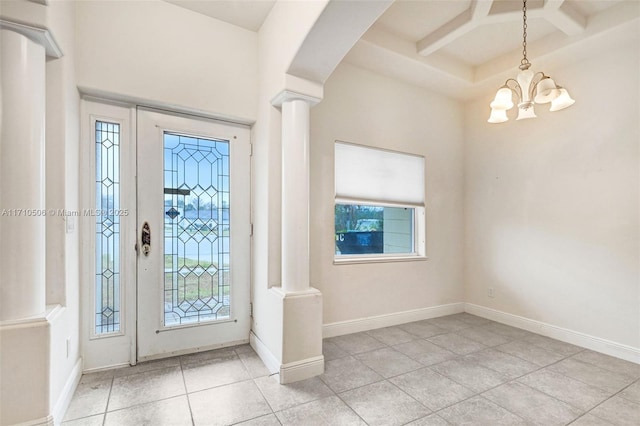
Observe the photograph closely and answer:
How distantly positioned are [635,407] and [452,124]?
3416 millimetres

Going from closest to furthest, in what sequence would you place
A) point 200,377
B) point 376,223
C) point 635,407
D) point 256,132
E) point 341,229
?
point 635,407 < point 200,377 < point 256,132 < point 341,229 < point 376,223

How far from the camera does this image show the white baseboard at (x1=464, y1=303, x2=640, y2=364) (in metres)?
2.79

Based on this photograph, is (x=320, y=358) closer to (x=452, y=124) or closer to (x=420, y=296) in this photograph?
(x=420, y=296)

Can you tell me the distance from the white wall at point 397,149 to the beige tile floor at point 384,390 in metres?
0.67

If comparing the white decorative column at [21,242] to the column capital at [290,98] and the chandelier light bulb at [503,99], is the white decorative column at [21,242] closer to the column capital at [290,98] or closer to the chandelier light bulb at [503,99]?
the column capital at [290,98]

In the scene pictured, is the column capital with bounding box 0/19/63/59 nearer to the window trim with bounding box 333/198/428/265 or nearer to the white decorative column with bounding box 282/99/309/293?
the white decorative column with bounding box 282/99/309/293

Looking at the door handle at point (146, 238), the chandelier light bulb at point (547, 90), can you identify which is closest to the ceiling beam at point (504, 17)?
the chandelier light bulb at point (547, 90)

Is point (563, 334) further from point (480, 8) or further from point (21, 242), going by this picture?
point (21, 242)

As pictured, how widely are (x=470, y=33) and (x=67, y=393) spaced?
4694 mm

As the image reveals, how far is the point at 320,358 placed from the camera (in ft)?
8.11

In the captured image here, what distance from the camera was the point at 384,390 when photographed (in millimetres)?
2230

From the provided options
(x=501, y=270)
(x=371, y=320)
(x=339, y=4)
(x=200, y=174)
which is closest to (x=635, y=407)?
(x=501, y=270)

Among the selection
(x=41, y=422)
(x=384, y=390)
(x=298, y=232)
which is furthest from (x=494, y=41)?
(x=41, y=422)

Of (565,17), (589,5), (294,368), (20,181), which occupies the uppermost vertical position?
(589,5)
